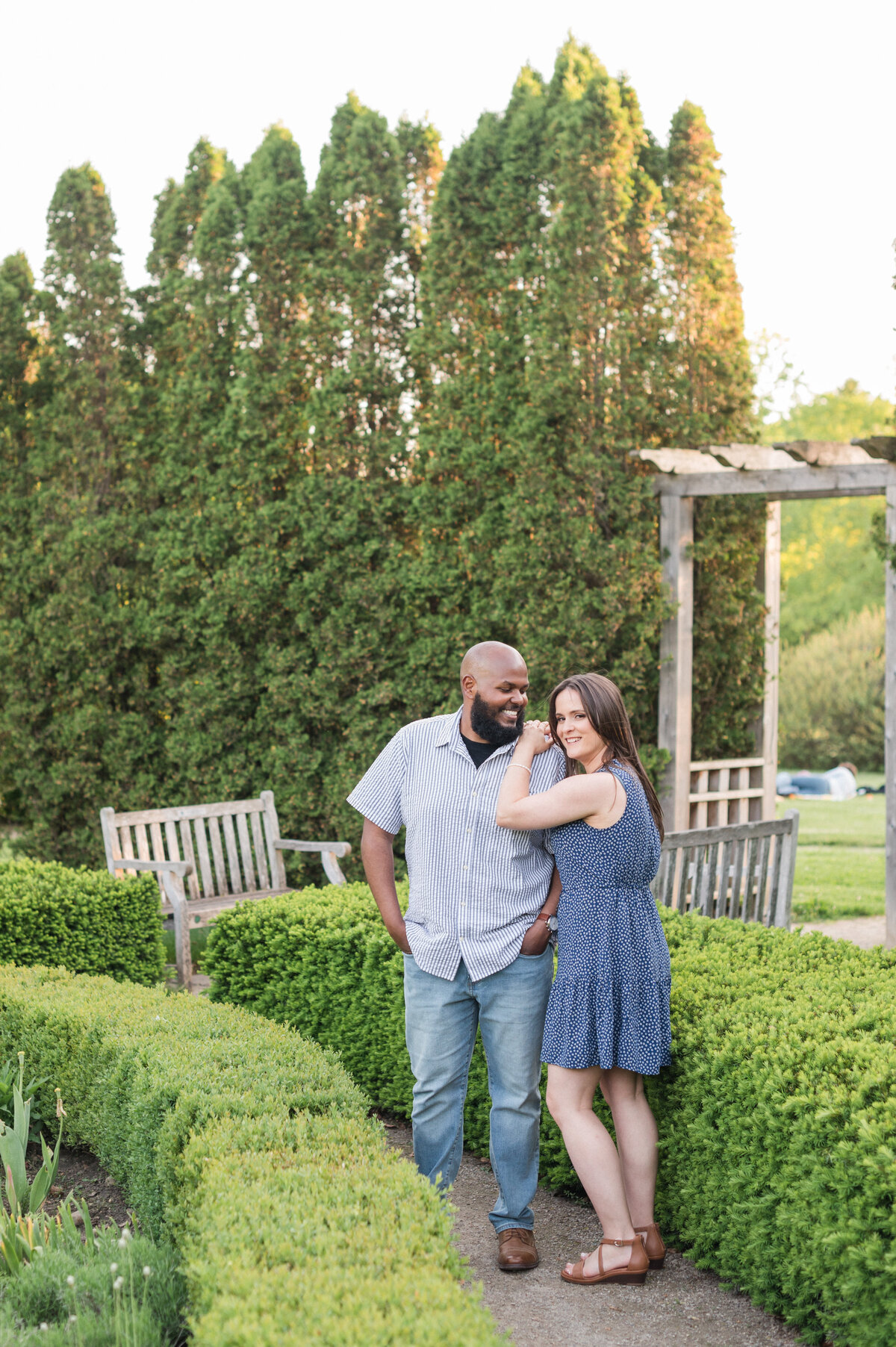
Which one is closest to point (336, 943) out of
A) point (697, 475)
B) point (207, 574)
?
point (697, 475)

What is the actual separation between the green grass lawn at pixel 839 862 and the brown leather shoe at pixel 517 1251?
Answer: 406cm

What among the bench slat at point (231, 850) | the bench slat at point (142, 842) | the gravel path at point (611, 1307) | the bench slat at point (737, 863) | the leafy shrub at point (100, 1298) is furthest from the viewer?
the bench slat at point (231, 850)

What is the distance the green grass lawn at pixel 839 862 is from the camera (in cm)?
1114

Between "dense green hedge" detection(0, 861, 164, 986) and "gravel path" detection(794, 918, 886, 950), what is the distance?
5226 millimetres

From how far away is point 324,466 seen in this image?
9977 mm

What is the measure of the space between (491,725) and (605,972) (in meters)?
0.82

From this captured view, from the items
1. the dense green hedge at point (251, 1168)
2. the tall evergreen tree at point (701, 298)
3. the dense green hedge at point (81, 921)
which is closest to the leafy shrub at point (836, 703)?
the tall evergreen tree at point (701, 298)

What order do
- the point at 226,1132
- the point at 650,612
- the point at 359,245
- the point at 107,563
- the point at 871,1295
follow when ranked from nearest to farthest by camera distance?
the point at 871,1295 < the point at 226,1132 < the point at 650,612 < the point at 359,245 < the point at 107,563

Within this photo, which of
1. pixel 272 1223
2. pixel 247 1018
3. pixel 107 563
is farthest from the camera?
pixel 107 563

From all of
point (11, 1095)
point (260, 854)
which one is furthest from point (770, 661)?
point (11, 1095)

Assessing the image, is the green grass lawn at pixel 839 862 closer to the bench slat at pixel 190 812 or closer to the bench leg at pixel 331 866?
the bench leg at pixel 331 866

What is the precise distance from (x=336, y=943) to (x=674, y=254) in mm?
6260

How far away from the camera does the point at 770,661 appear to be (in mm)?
9867

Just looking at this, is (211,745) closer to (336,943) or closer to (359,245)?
(359,245)
